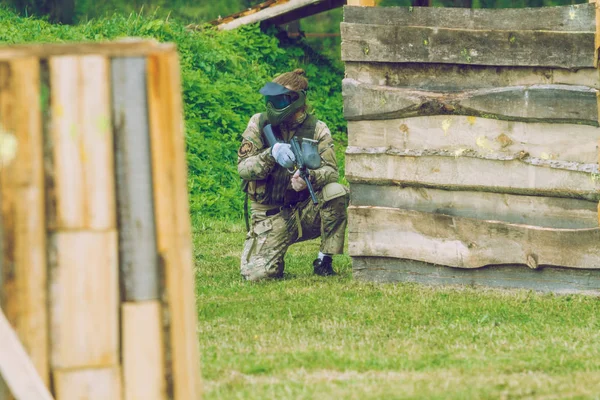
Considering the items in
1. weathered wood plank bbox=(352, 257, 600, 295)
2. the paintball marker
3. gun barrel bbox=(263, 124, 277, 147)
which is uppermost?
gun barrel bbox=(263, 124, 277, 147)

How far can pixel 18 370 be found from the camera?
10.1 feet

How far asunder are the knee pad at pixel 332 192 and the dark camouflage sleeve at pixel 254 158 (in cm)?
45

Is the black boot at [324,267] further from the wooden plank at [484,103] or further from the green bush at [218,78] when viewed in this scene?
the green bush at [218,78]

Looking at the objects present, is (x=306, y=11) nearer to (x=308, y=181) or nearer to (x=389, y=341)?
(x=308, y=181)

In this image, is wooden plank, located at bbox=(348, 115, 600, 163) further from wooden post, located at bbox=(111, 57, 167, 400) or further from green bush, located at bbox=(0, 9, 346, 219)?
green bush, located at bbox=(0, 9, 346, 219)

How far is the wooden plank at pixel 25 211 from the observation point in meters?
3.05

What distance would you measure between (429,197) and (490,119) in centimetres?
71

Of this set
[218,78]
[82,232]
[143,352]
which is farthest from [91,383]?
[218,78]

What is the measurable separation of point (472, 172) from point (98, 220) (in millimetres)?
4121

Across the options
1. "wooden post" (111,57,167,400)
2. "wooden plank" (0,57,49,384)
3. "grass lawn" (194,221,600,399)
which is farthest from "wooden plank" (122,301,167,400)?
"grass lawn" (194,221,600,399)

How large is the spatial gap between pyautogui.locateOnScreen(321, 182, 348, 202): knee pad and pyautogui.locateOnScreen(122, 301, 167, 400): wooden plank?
4.83 meters

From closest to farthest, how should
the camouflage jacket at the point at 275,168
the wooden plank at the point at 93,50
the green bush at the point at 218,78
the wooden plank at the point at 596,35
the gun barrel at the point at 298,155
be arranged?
1. the wooden plank at the point at 93,50
2. the wooden plank at the point at 596,35
3. the gun barrel at the point at 298,155
4. the camouflage jacket at the point at 275,168
5. the green bush at the point at 218,78

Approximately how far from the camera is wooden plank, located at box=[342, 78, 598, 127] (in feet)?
20.7

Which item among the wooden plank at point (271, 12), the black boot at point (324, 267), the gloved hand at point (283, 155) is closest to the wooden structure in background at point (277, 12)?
the wooden plank at point (271, 12)
